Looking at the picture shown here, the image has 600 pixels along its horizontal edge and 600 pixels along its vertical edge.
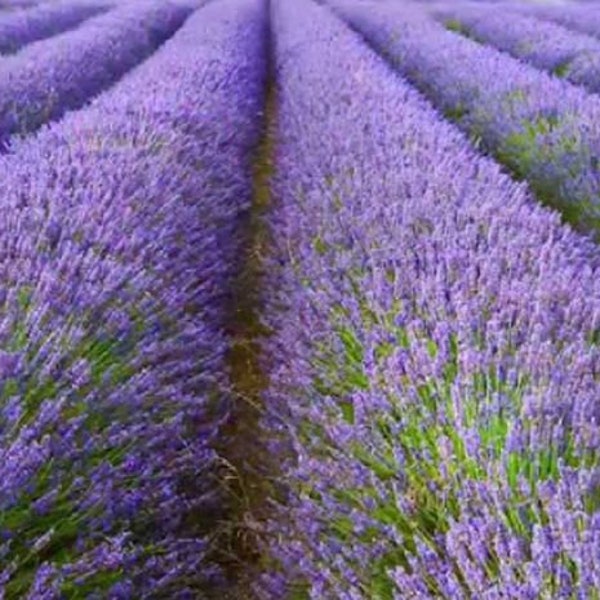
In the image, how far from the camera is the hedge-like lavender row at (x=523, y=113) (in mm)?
4359

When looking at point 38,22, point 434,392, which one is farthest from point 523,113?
point 38,22

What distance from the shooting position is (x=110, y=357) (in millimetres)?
2271

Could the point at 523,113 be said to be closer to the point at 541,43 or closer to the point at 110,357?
the point at 110,357

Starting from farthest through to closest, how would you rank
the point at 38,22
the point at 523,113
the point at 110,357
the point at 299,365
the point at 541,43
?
the point at 38,22 < the point at 541,43 < the point at 523,113 < the point at 299,365 < the point at 110,357

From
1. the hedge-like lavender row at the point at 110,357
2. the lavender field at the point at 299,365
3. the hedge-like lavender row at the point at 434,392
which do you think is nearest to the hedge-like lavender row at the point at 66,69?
the lavender field at the point at 299,365

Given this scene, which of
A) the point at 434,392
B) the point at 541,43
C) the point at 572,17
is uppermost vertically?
the point at 434,392

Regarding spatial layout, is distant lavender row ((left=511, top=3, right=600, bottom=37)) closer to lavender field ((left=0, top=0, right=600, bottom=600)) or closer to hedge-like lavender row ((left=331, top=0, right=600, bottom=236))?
hedge-like lavender row ((left=331, top=0, right=600, bottom=236))

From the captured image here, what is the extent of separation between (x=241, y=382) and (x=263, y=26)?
10364mm

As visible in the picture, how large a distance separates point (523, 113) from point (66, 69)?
3046 mm

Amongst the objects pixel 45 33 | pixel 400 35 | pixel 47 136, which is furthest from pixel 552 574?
pixel 45 33

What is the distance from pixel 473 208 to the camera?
3.07 m

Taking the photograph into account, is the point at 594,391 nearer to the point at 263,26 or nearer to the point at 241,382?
the point at 241,382

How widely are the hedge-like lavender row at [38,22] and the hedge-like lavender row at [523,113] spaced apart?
12.6ft

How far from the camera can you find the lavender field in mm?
1725
